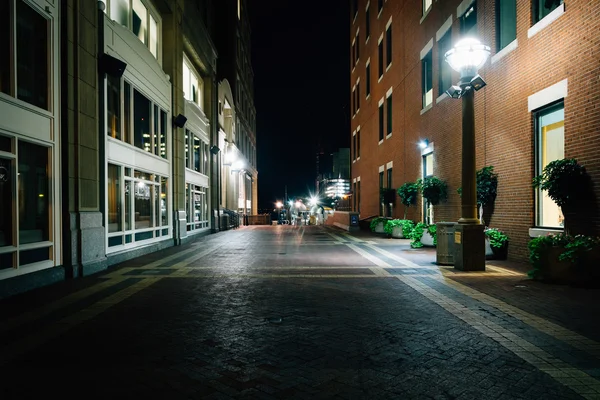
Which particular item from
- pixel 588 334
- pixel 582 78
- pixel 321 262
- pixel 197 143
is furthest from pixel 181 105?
pixel 588 334

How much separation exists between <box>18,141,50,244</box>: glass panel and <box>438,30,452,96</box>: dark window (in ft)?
44.3

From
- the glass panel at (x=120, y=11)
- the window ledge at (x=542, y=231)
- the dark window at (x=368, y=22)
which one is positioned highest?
the dark window at (x=368, y=22)

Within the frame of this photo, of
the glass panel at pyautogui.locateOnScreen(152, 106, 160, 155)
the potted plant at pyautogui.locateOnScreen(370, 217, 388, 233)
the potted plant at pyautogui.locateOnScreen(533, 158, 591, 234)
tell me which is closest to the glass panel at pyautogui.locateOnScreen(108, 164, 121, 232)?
the glass panel at pyautogui.locateOnScreen(152, 106, 160, 155)

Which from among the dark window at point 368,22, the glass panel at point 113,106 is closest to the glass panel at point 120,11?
the glass panel at point 113,106

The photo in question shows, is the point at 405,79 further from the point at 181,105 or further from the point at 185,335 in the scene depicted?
the point at 185,335

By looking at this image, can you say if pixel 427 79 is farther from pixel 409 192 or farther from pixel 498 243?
pixel 498 243

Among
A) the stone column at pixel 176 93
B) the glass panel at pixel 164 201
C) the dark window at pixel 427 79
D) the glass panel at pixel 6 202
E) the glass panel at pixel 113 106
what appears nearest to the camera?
the glass panel at pixel 6 202

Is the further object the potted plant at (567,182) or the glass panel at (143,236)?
the glass panel at (143,236)

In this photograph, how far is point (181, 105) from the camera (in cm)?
1827

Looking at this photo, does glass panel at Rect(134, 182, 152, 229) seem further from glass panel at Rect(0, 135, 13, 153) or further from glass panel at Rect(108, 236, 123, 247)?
glass panel at Rect(0, 135, 13, 153)

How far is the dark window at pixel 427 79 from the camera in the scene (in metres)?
17.7

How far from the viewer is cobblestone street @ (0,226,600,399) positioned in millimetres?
3572

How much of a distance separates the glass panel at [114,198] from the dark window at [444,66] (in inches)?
476

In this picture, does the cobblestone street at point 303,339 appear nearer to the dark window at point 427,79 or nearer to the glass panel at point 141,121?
the glass panel at point 141,121
